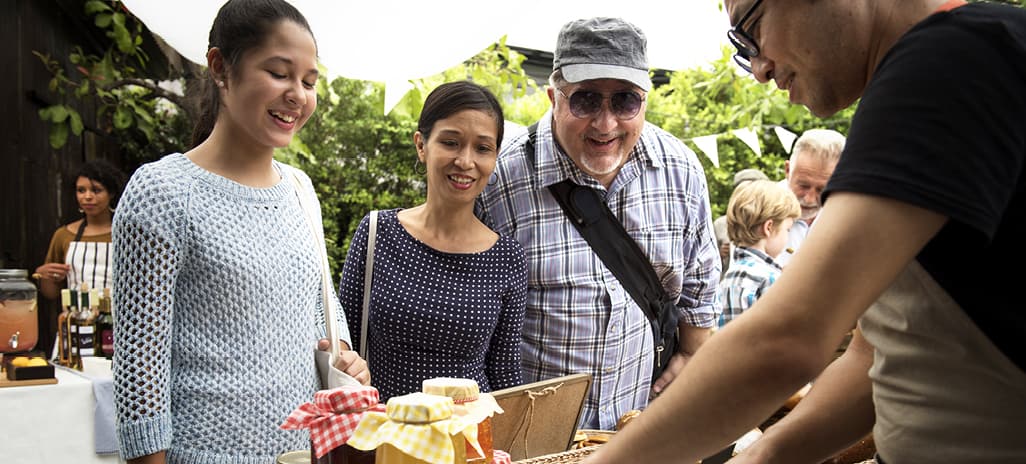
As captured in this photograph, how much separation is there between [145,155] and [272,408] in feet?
22.4

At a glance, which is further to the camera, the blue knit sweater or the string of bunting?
the string of bunting

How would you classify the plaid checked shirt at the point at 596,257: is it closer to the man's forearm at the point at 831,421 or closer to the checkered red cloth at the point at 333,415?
the man's forearm at the point at 831,421

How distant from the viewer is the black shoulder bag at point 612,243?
2.70 metres

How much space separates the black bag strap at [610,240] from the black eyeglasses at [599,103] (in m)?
0.23

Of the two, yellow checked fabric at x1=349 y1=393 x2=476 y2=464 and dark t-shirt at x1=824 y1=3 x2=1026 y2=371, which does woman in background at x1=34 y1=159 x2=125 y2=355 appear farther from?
dark t-shirt at x1=824 y1=3 x2=1026 y2=371

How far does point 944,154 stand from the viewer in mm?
846

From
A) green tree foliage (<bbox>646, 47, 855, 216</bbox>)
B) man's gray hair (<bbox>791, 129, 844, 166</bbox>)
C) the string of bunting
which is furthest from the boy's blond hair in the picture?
green tree foliage (<bbox>646, 47, 855, 216</bbox>)

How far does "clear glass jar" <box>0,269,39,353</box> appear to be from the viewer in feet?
12.1

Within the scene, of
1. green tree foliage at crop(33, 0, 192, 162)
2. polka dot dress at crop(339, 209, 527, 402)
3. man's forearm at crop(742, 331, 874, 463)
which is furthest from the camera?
green tree foliage at crop(33, 0, 192, 162)

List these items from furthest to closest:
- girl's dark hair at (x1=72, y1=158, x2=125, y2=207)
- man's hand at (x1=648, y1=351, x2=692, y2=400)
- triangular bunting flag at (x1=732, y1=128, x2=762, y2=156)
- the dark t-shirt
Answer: triangular bunting flag at (x1=732, y1=128, x2=762, y2=156) → girl's dark hair at (x1=72, y1=158, x2=125, y2=207) → man's hand at (x1=648, y1=351, x2=692, y2=400) → the dark t-shirt

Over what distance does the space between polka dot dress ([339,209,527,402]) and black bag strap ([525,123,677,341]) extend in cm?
24

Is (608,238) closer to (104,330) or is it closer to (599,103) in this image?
(599,103)

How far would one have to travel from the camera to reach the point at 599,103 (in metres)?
2.67

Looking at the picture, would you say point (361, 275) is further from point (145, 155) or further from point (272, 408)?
point (145, 155)
